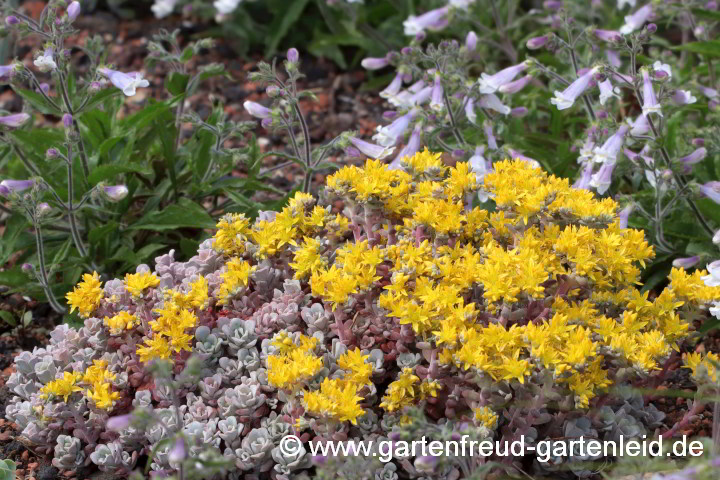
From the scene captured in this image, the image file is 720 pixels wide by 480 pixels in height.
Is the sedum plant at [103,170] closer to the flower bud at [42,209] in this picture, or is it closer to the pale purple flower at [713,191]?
the flower bud at [42,209]

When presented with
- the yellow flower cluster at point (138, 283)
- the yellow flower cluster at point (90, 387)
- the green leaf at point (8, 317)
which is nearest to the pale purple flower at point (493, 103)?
the yellow flower cluster at point (138, 283)

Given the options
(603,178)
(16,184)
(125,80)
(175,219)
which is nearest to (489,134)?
(603,178)

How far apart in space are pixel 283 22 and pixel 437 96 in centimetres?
251

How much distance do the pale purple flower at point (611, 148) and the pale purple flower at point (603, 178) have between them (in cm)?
3

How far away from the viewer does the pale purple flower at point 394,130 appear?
4113 mm

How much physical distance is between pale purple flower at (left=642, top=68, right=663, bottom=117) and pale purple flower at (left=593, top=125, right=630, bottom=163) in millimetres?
123

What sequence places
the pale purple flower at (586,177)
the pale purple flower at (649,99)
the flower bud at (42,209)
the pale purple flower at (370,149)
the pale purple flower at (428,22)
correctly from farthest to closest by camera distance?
the pale purple flower at (428,22) < the pale purple flower at (370,149) < the pale purple flower at (586,177) < the pale purple flower at (649,99) < the flower bud at (42,209)

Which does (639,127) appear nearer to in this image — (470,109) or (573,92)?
(573,92)

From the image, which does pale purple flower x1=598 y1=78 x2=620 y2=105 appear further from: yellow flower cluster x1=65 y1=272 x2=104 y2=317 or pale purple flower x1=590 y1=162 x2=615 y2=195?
yellow flower cluster x1=65 y1=272 x2=104 y2=317

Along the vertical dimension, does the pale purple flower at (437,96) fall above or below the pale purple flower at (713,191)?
above

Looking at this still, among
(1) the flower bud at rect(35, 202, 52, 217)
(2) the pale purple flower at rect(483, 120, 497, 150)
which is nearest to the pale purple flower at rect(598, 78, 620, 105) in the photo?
(2) the pale purple flower at rect(483, 120, 497, 150)

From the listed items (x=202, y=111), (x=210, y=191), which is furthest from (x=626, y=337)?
(x=202, y=111)

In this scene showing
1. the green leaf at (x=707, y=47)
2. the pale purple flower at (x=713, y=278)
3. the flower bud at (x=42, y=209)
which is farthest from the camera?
the green leaf at (x=707, y=47)

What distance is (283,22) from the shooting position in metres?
6.33
